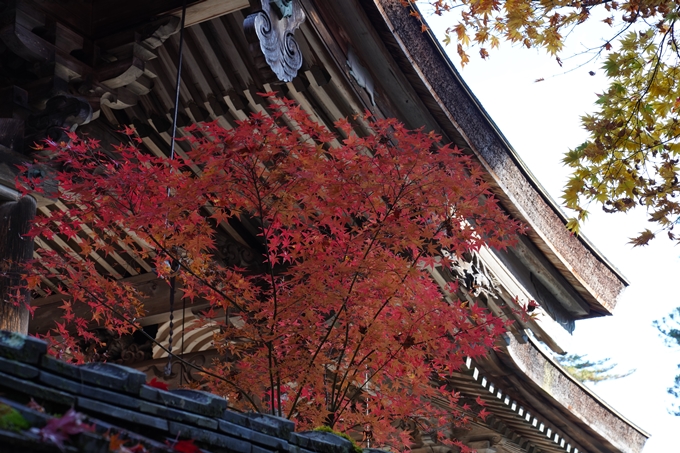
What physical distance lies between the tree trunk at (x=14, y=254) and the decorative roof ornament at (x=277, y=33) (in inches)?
64.9

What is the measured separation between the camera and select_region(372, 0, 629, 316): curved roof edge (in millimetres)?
5590

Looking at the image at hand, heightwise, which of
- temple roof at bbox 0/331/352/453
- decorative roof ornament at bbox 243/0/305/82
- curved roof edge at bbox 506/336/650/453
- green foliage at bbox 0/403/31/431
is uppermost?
decorative roof ornament at bbox 243/0/305/82

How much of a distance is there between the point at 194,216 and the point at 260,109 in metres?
1.69

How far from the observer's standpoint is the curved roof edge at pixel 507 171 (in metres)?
5.59

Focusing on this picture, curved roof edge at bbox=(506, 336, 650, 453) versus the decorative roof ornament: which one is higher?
the decorative roof ornament

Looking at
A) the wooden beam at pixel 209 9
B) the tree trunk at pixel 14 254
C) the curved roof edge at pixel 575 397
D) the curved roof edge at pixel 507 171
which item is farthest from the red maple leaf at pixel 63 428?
the curved roof edge at pixel 575 397

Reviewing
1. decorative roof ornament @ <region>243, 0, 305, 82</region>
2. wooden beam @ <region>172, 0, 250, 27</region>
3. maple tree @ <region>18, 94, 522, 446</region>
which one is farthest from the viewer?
wooden beam @ <region>172, 0, 250, 27</region>

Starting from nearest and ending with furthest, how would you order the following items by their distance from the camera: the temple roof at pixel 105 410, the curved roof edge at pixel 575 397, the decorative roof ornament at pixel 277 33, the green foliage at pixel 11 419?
the green foliage at pixel 11 419 < the temple roof at pixel 105 410 < the decorative roof ornament at pixel 277 33 < the curved roof edge at pixel 575 397

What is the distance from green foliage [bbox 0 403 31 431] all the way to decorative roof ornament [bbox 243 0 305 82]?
2.98 m

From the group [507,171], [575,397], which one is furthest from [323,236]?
[575,397]

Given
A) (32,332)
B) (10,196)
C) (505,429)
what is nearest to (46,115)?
(10,196)

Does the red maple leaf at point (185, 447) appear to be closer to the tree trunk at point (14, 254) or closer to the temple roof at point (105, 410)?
the temple roof at point (105, 410)

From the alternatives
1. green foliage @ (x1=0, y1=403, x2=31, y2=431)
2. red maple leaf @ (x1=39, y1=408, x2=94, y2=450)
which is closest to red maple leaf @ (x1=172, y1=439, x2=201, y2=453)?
red maple leaf @ (x1=39, y1=408, x2=94, y2=450)

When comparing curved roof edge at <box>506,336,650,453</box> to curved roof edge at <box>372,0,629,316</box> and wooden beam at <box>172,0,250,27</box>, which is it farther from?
wooden beam at <box>172,0,250,27</box>
